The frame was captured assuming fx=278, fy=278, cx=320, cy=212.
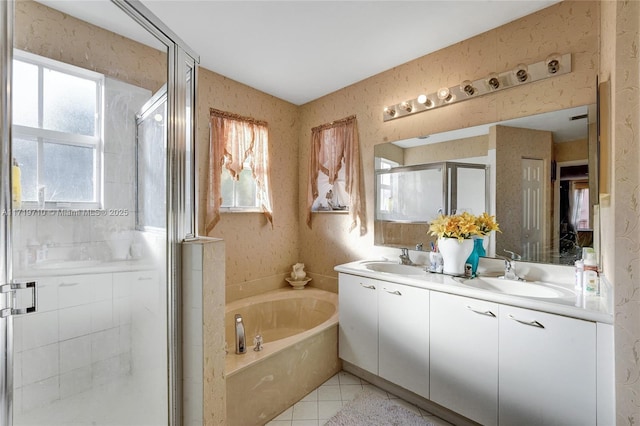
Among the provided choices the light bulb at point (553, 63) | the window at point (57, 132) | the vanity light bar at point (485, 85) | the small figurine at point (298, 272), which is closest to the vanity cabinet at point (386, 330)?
the small figurine at point (298, 272)

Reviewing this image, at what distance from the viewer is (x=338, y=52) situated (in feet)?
7.03

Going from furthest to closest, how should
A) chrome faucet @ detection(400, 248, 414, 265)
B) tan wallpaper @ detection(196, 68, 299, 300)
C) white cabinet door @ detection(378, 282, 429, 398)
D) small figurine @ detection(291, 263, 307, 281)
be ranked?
small figurine @ detection(291, 263, 307, 281) < tan wallpaper @ detection(196, 68, 299, 300) < chrome faucet @ detection(400, 248, 414, 265) < white cabinet door @ detection(378, 282, 429, 398)

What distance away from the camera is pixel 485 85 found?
75.1 inches

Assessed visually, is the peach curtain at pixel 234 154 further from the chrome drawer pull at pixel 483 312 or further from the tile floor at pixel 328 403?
the chrome drawer pull at pixel 483 312

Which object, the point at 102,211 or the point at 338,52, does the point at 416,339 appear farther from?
the point at 338,52

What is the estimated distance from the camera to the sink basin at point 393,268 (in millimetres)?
2158

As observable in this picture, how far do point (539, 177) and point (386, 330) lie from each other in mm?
1376

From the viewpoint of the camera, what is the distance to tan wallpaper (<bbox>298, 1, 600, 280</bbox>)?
1.61 meters

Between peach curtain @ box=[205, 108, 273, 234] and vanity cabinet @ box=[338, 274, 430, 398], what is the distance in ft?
3.99

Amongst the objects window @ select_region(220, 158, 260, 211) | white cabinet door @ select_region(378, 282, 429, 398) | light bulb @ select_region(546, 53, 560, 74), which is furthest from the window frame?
light bulb @ select_region(546, 53, 560, 74)

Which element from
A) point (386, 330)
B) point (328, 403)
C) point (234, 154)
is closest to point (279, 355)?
point (328, 403)

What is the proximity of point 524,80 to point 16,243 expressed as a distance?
102 inches

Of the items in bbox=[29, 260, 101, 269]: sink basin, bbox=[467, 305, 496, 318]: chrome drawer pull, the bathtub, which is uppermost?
bbox=[29, 260, 101, 269]: sink basin

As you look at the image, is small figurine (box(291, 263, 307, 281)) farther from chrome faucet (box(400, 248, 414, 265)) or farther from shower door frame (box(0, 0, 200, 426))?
shower door frame (box(0, 0, 200, 426))
